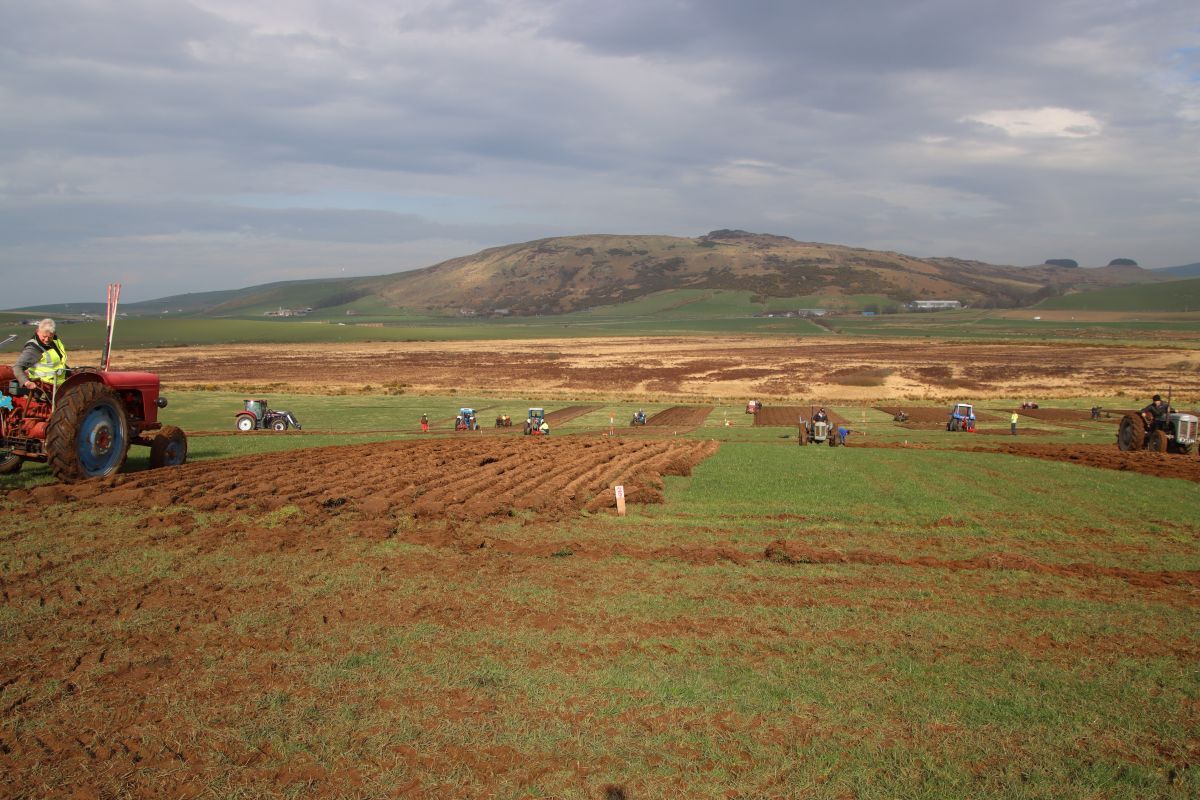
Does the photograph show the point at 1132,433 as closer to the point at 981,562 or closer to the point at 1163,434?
the point at 1163,434

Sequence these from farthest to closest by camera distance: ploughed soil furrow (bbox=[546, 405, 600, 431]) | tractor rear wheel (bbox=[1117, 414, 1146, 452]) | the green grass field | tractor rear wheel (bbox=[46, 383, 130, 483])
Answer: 1. ploughed soil furrow (bbox=[546, 405, 600, 431])
2. tractor rear wheel (bbox=[1117, 414, 1146, 452])
3. tractor rear wheel (bbox=[46, 383, 130, 483])
4. the green grass field

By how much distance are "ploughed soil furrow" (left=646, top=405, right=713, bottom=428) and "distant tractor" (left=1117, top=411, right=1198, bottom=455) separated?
20.3 m

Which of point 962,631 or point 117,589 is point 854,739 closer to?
point 962,631

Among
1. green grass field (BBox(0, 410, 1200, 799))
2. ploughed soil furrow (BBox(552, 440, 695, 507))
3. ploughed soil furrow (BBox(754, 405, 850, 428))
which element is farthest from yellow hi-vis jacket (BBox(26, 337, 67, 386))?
ploughed soil furrow (BBox(754, 405, 850, 428))

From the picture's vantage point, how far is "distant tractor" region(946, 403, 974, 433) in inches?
1665

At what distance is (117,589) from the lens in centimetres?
1036

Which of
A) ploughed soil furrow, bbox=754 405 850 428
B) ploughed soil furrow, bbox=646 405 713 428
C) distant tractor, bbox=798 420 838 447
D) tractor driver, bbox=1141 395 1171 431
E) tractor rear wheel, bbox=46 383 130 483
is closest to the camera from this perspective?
tractor rear wheel, bbox=46 383 130 483

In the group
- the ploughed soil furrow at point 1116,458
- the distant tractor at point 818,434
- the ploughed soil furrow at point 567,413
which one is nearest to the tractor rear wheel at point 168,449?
the distant tractor at point 818,434

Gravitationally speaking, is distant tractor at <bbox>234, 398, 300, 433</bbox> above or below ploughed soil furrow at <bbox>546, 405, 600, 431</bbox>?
above

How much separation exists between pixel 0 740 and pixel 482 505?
10.7 m

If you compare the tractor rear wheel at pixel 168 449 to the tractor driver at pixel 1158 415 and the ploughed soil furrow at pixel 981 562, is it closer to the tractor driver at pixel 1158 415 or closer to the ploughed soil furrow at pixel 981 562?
the ploughed soil furrow at pixel 981 562

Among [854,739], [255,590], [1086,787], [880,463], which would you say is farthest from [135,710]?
[880,463]

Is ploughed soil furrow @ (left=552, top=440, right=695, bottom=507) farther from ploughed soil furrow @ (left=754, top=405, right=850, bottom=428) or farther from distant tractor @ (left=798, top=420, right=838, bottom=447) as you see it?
ploughed soil furrow @ (left=754, top=405, right=850, bottom=428)

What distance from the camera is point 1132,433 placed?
3084cm
